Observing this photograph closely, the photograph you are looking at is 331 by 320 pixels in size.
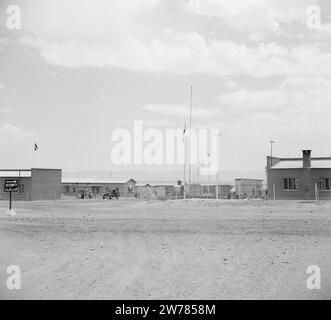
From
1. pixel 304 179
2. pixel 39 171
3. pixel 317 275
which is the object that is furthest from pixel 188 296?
pixel 39 171

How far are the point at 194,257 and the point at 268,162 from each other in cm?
3890

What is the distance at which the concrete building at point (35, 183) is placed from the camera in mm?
58781

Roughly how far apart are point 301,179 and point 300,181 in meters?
0.22

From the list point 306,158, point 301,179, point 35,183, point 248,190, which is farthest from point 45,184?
point 306,158

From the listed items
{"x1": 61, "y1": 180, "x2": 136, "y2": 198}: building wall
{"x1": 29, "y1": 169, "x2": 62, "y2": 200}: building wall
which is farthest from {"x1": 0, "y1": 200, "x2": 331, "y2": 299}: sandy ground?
{"x1": 61, "y1": 180, "x2": 136, "y2": 198}: building wall

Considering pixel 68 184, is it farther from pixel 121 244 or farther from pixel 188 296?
pixel 188 296

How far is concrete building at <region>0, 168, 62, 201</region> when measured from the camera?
58.8 m

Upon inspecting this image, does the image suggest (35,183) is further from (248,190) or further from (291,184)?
(291,184)

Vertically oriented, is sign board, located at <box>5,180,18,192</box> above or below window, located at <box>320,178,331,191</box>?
below

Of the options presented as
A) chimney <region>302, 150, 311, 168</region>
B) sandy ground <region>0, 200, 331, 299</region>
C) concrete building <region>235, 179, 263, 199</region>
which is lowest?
sandy ground <region>0, 200, 331, 299</region>

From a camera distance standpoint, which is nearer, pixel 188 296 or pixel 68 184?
pixel 188 296

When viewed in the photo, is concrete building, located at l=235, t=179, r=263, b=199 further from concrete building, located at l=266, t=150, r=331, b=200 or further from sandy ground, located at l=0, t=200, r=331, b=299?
sandy ground, located at l=0, t=200, r=331, b=299

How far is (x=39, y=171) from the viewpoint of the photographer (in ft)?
196
